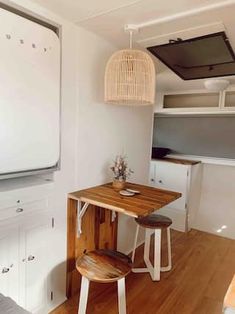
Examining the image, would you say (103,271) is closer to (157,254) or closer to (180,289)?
(157,254)

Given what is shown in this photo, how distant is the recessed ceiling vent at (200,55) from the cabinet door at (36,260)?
5.23 feet

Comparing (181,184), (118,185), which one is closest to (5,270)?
(118,185)

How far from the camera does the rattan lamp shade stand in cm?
145

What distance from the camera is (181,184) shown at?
3.30 metres

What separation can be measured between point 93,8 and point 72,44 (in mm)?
324

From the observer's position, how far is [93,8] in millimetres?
1440

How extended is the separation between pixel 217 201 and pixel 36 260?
259 centimetres

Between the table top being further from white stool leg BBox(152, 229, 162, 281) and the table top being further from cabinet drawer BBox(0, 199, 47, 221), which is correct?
white stool leg BBox(152, 229, 162, 281)

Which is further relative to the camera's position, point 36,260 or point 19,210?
point 36,260

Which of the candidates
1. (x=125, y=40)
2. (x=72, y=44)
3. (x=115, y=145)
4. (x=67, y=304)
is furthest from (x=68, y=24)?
(x=67, y=304)

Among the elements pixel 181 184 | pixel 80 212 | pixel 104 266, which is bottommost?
pixel 104 266

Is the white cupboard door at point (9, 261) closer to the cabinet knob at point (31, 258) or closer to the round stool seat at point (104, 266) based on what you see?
the cabinet knob at point (31, 258)

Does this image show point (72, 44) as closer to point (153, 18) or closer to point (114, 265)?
point (153, 18)

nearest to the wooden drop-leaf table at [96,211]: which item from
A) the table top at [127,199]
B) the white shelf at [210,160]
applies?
the table top at [127,199]
